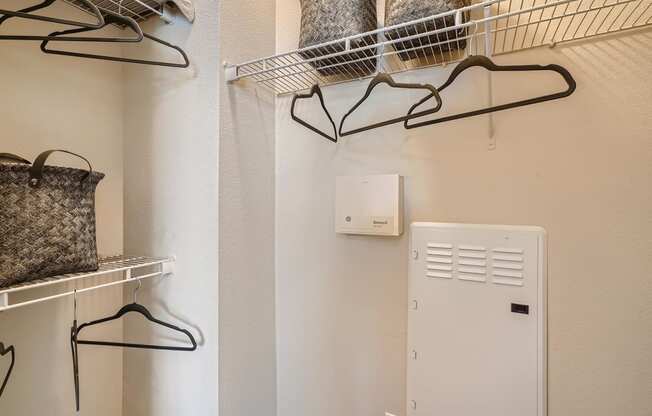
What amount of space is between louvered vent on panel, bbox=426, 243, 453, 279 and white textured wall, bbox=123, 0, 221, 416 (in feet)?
2.10

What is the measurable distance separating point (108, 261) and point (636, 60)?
5.12 feet

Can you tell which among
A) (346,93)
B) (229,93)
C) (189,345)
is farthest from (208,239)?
(346,93)

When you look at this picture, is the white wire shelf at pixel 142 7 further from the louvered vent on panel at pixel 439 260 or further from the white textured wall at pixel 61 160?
the louvered vent on panel at pixel 439 260

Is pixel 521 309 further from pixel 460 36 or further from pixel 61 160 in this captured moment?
pixel 61 160

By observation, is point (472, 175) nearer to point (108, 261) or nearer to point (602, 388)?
point (602, 388)

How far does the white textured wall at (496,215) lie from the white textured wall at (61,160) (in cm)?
59

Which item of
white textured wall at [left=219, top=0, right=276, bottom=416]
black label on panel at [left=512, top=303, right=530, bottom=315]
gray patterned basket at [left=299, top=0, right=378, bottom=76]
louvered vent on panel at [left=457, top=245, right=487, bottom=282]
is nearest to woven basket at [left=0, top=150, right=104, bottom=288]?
white textured wall at [left=219, top=0, right=276, bottom=416]

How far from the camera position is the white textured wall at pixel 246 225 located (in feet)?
3.03

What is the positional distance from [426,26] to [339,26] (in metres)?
0.24

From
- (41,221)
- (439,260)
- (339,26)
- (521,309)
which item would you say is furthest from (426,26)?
(41,221)

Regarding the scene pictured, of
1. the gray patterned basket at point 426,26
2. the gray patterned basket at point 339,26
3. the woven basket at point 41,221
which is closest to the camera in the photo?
the woven basket at point 41,221

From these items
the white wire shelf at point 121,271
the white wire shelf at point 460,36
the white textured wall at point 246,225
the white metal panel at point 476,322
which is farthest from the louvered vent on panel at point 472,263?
the white wire shelf at point 121,271

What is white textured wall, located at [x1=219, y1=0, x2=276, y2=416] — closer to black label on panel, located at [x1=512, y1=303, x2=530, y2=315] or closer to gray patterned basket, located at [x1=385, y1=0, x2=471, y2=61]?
gray patterned basket, located at [x1=385, y1=0, x2=471, y2=61]

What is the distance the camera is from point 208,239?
91 cm
